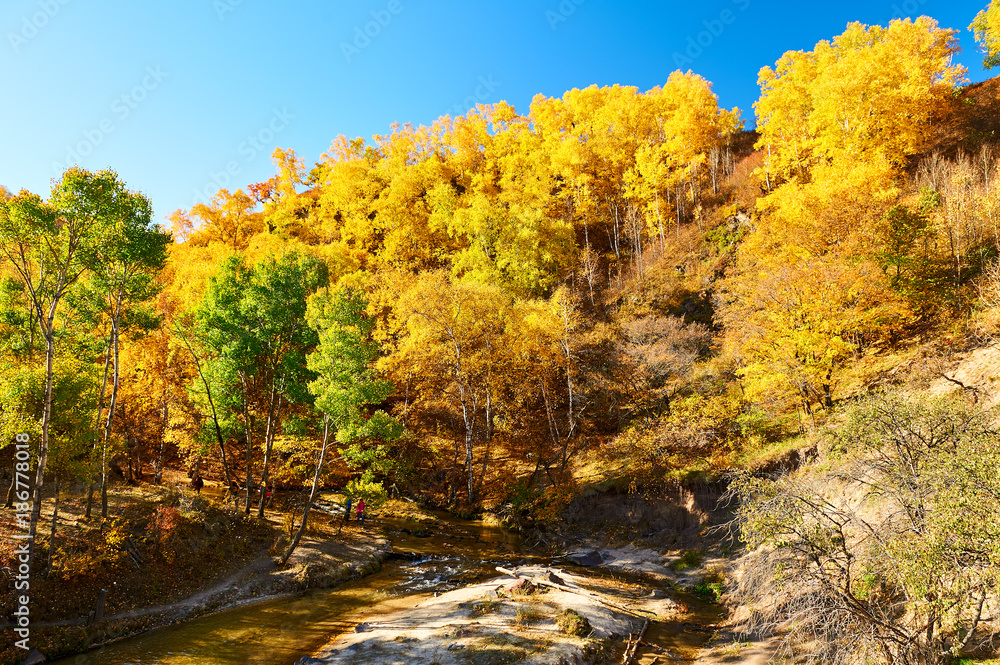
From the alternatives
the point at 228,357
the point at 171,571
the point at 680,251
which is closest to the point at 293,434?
the point at 228,357

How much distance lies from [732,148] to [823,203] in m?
35.5

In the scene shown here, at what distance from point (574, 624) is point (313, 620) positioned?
8628mm

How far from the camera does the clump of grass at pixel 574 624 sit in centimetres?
1284

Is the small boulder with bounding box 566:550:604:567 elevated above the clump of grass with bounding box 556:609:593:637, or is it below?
below

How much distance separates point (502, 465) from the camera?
3128 cm

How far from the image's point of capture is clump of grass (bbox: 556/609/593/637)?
42.1ft

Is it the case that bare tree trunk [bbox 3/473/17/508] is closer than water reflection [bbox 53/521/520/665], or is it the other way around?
water reflection [bbox 53/521/520/665]

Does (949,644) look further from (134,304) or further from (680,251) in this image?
(680,251)

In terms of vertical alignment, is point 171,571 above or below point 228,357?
below

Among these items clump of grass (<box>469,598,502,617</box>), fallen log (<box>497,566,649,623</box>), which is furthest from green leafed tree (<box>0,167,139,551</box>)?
fallen log (<box>497,566,649,623</box>)

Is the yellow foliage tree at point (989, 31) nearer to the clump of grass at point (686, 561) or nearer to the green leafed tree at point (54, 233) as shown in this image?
the clump of grass at point (686, 561)

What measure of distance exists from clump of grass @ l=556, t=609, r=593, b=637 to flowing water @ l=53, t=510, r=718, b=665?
1.63 meters

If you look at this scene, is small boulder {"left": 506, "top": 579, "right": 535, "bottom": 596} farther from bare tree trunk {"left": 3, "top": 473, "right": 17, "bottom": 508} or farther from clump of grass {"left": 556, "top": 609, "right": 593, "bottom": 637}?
bare tree trunk {"left": 3, "top": 473, "right": 17, "bottom": 508}

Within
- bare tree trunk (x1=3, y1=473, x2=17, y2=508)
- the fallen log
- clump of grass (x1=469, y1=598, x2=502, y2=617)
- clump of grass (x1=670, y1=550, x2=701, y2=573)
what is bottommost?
clump of grass (x1=670, y1=550, x2=701, y2=573)
